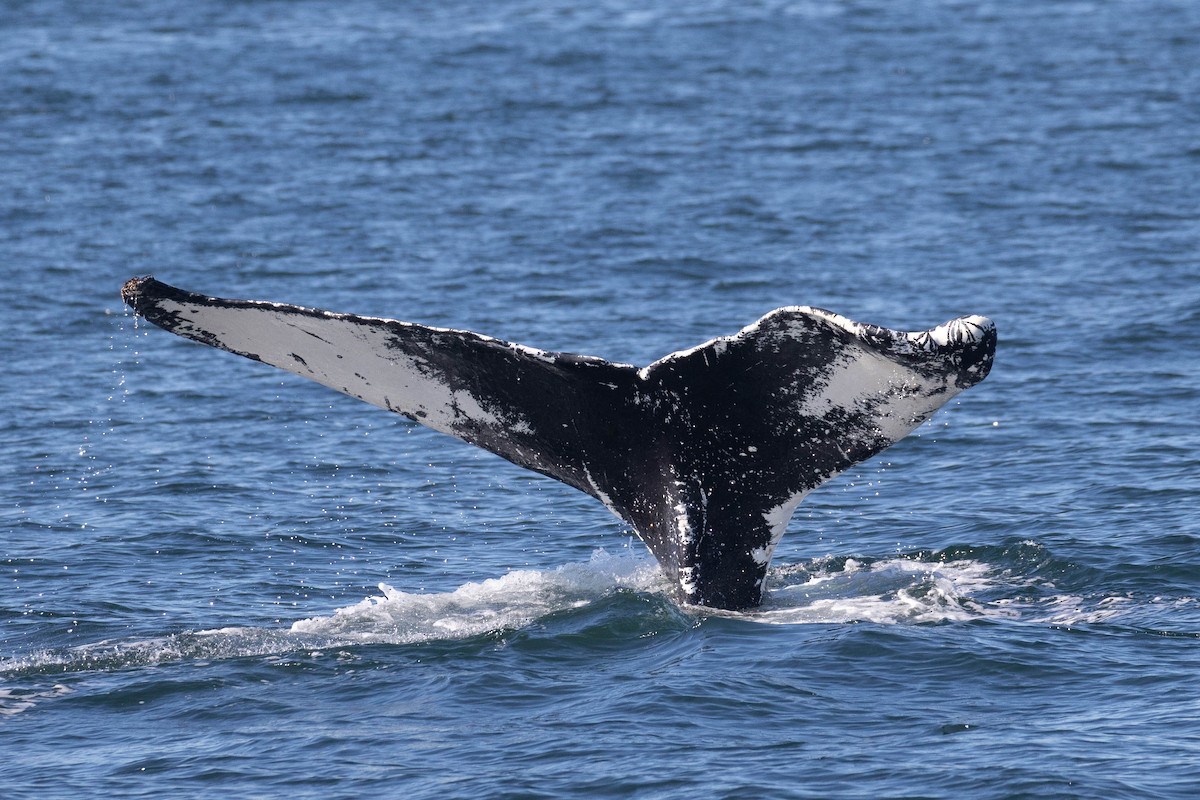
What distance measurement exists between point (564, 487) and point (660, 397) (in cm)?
591

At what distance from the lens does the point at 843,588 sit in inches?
432

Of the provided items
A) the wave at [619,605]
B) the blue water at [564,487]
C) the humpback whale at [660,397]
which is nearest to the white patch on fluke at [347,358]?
the humpback whale at [660,397]

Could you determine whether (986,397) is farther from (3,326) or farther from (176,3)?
(176,3)

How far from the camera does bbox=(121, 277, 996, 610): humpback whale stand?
7.88 metres

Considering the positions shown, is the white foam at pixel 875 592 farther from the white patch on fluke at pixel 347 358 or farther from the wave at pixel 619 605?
the white patch on fluke at pixel 347 358

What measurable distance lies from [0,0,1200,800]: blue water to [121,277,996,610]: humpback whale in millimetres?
1075

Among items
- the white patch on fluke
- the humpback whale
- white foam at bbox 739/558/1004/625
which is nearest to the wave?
white foam at bbox 739/558/1004/625

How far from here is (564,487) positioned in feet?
47.3

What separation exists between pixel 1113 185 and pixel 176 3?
28.9 metres

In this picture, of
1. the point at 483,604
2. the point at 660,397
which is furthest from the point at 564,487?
the point at 660,397

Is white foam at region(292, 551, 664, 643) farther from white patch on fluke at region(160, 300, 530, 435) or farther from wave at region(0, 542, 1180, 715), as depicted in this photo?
white patch on fluke at region(160, 300, 530, 435)

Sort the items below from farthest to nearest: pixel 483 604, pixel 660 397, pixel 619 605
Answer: pixel 483 604
pixel 619 605
pixel 660 397

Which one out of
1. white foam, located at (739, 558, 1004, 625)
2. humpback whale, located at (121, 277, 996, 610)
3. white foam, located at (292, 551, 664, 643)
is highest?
humpback whale, located at (121, 277, 996, 610)

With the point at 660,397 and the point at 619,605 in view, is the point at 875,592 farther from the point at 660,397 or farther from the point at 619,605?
the point at 660,397
